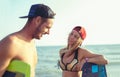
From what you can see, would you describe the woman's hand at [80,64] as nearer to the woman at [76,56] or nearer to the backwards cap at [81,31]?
the woman at [76,56]

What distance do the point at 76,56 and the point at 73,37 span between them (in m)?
0.40

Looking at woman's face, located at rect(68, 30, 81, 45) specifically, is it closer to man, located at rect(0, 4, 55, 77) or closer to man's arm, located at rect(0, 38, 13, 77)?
man, located at rect(0, 4, 55, 77)

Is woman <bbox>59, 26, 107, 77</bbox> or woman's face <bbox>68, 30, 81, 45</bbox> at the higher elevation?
woman's face <bbox>68, 30, 81, 45</bbox>

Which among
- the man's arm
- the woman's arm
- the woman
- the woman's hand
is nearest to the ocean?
the woman

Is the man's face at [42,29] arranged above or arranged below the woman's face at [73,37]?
above

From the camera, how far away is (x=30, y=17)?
3.49 meters

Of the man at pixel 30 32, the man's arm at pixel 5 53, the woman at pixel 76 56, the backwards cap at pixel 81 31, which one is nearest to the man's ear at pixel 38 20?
the man at pixel 30 32

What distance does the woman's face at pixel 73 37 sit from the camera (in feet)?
19.0

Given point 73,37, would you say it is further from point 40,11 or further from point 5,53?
point 5,53

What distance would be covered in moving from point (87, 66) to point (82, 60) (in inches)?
8.4

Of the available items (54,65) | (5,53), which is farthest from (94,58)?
(54,65)

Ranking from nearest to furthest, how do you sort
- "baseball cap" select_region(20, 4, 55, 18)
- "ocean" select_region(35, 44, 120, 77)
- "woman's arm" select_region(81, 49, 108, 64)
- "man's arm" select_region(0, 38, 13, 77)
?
"man's arm" select_region(0, 38, 13, 77) → "baseball cap" select_region(20, 4, 55, 18) → "woman's arm" select_region(81, 49, 108, 64) → "ocean" select_region(35, 44, 120, 77)

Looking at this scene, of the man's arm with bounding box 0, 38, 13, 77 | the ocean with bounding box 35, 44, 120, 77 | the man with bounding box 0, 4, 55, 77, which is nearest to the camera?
the man's arm with bounding box 0, 38, 13, 77

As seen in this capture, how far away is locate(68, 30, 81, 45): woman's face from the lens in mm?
5785
